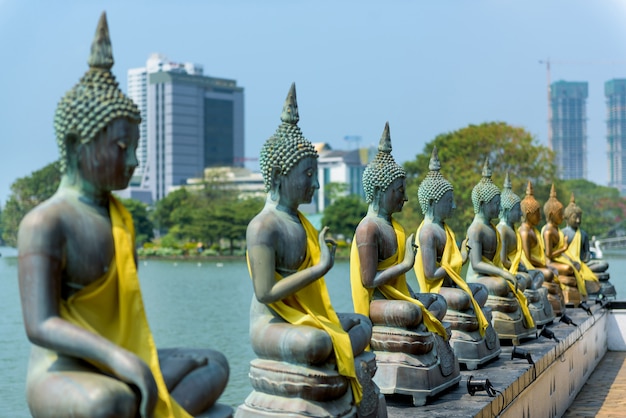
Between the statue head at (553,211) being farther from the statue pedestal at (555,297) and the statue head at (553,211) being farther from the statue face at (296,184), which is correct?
the statue face at (296,184)

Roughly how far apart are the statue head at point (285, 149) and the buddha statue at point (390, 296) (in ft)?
4.50

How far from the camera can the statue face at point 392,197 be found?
7.01 meters

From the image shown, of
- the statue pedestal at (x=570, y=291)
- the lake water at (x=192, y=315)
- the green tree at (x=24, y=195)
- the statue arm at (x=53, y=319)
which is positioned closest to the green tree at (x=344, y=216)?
the lake water at (x=192, y=315)

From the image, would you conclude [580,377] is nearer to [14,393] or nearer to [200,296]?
[14,393]

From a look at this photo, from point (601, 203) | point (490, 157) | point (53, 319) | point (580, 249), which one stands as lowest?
point (580, 249)

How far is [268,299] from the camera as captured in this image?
521cm

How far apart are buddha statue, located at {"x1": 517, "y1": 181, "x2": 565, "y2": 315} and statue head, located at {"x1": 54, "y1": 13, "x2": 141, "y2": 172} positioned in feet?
28.9

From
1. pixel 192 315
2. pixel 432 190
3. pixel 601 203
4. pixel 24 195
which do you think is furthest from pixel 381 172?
pixel 601 203

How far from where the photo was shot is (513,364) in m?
8.46

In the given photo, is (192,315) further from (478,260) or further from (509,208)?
(478,260)

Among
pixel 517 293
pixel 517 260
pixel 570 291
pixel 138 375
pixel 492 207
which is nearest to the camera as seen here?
pixel 138 375

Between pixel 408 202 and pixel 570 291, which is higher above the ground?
pixel 408 202

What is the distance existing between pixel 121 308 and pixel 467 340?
4.81 meters

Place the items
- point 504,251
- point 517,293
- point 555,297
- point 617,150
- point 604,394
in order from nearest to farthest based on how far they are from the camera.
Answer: point 517,293, point 504,251, point 604,394, point 555,297, point 617,150
